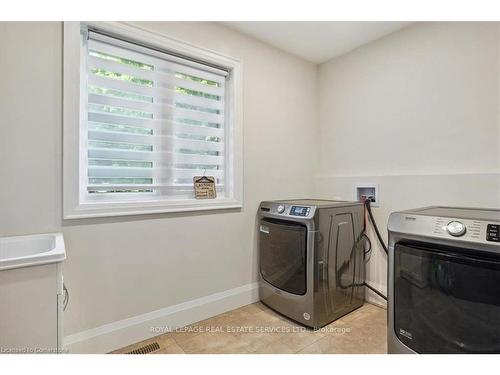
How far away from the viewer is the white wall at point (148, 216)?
1.33m

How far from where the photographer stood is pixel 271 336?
5.62 ft

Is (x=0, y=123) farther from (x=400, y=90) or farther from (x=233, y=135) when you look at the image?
(x=400, y=90)

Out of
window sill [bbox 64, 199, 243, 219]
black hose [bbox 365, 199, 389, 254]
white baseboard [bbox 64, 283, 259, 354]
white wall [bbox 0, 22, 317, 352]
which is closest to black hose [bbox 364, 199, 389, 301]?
black hose [bbox 365, 199, 389, 254]

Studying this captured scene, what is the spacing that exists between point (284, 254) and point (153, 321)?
0.99 m

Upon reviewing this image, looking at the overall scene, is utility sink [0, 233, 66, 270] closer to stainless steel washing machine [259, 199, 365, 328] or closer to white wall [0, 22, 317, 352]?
white wall [0, 22, 317, 352]

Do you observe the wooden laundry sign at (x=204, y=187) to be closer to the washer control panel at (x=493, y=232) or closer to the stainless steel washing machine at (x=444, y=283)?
the stainless steel washing machine at (x=444, y=283)

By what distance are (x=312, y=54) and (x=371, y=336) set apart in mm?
2331

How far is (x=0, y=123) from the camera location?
1.29m

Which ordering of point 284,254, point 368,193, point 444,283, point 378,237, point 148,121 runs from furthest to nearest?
point 368,193 < point 378,237 < point 284,254 < point 148,121 < point 444,283

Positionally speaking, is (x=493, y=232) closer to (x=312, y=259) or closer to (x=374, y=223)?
(x=312, y=259)

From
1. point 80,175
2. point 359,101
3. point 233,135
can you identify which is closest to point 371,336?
point 233,135

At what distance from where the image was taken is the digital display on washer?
5.89 feet

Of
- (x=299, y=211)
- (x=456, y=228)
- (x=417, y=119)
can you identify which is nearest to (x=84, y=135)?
(x=299, y=211)

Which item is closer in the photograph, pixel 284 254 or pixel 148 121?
pixel 148 121
